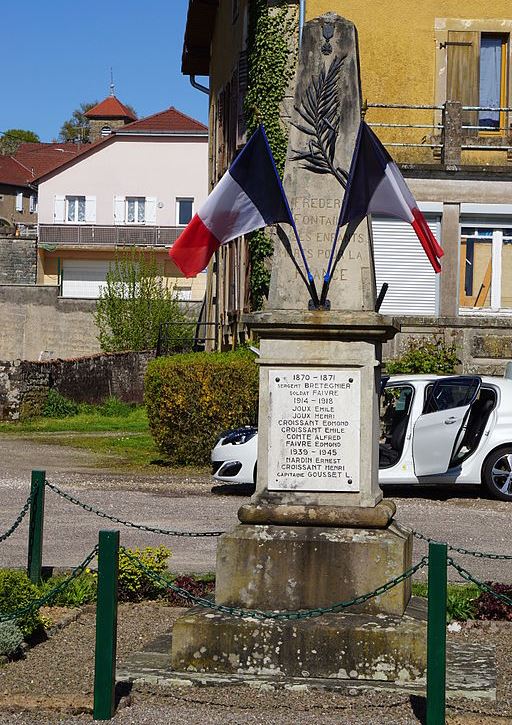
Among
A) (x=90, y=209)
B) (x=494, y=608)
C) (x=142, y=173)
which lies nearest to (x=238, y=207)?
(x=494, y=608)

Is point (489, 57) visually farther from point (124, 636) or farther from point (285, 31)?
point (124, 636)

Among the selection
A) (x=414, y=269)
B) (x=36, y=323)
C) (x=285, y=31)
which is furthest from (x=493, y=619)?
(x=36, y=323)

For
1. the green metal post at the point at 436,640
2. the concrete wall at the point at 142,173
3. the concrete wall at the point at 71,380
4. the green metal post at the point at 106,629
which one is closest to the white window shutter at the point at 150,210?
the concrete wall at the point at 142,173

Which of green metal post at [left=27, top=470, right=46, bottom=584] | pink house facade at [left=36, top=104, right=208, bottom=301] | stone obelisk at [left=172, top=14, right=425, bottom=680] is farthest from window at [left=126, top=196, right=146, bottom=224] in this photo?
stone obelisk at [left=172, top=14, right=425, bottom=680]

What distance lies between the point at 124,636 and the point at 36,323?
125 ft

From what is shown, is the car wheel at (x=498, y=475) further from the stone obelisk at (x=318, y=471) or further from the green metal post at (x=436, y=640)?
the green metal post at (x=436, y=640)

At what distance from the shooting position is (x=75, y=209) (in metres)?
58.8

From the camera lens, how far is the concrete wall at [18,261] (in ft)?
187

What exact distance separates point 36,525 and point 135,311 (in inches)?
1227

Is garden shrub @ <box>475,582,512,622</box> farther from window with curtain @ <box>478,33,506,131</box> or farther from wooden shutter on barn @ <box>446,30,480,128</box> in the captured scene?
window with curtain @ <box>478,33,506,131</box>

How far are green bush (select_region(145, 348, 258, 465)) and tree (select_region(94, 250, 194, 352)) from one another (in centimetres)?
1978

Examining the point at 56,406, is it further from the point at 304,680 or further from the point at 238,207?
the point at 304,680

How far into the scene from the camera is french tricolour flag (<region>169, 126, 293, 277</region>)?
8344 mm

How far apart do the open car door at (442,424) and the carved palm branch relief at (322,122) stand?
811cm
